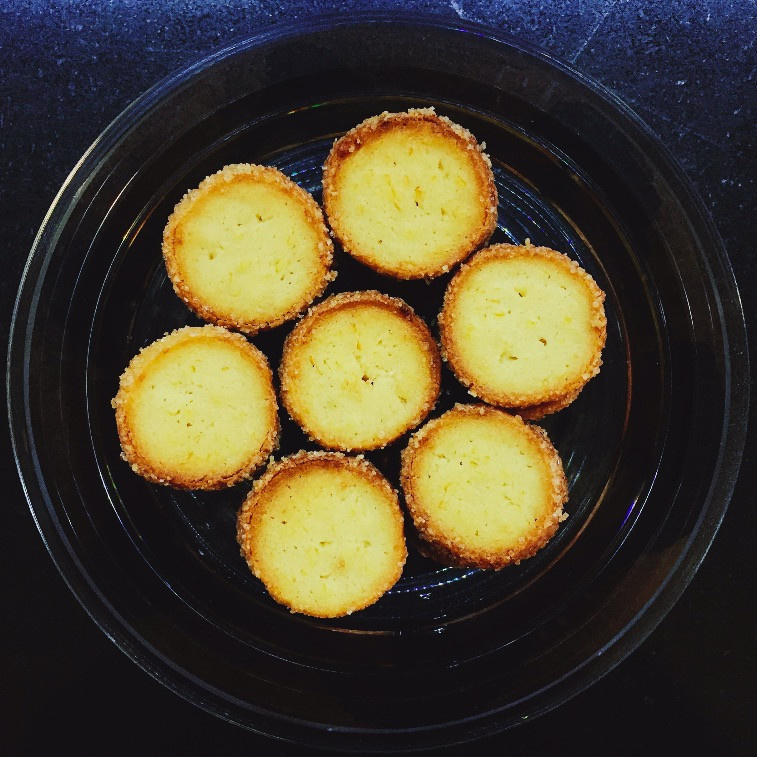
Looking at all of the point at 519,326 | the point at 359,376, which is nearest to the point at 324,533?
the point at 359,376

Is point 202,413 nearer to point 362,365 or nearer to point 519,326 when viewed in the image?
point 362,365

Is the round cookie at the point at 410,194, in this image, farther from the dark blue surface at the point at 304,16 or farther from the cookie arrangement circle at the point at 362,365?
the dark blue surface at the point at 304,16

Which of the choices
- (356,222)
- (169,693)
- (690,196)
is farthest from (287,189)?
(169,693)

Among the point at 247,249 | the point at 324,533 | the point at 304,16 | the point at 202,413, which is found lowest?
the point at 324,533

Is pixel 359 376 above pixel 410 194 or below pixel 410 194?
below

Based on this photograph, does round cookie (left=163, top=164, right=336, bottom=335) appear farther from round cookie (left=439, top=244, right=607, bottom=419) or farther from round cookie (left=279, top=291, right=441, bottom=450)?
round cookie (left=439, top=244, right=607, bottom=419)
